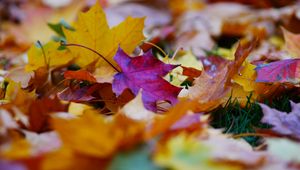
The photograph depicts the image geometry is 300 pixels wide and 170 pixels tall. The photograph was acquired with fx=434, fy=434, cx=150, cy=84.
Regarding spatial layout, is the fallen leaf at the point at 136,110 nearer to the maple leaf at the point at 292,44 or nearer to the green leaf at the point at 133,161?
the green leaf at the point at 133,161

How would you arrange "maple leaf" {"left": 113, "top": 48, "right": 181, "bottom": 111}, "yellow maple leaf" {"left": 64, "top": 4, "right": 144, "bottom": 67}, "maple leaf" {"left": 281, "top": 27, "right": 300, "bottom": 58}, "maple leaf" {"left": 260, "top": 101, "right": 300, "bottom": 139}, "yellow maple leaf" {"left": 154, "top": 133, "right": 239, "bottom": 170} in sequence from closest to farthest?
"yellow maple leaf" {"left": 154, "top": 133, "right": 239, "bottom": 170} → "maple leaf" {"left": 260, "top": 101, "right": 300, "bottom": 139} → "maple leaf" {"left": 113, "top": 48, "right": 181, "bottom": 111} → "yellow maple leaf" {"left": 64, "top": 4, "right": 144, "bottom": 67} → "maple leaf" {"left": 281, "top": 27, "right": 300, "bottom": 58}

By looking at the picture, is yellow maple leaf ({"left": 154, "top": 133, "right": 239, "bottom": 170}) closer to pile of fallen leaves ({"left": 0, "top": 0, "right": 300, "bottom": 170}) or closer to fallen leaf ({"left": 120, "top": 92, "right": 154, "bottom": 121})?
pile of fallen leaves ({"left": 0, "top": 0, "right": 300, "bottom": 170})

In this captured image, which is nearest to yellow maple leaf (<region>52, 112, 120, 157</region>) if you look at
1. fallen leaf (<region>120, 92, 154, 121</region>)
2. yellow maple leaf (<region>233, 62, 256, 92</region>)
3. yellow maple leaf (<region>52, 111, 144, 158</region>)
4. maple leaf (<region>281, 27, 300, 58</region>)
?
yellow maple leaf (<region>52, 111, 144, 158</region>)

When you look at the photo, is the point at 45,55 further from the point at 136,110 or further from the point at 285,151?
the point at 285,151

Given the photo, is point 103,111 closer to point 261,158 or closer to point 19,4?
point 261,158

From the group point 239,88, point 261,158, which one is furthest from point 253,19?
point 261,158

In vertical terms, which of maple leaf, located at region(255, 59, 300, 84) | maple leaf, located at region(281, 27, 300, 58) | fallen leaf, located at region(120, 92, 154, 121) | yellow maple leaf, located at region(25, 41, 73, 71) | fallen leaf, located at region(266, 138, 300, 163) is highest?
fallen leaf, located at region(266, 138, 300, 163)

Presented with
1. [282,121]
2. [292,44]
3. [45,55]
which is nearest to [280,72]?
[282,121]

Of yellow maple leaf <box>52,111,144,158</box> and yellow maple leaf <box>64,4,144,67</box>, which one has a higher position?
yellow maple leaf <box>52,111,144,158</box>
